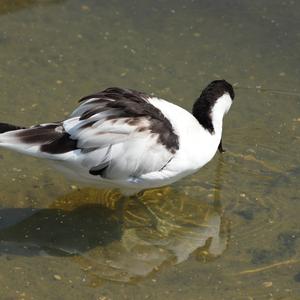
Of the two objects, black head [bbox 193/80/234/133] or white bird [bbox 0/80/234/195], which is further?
black head [bbox 193/80/234/133]

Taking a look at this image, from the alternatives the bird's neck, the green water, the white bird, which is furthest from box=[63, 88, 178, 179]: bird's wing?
the green water

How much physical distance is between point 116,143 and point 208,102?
1055mm

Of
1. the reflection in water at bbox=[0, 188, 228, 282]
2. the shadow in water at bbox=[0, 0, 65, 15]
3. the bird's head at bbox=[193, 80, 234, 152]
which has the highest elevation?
the bird's head at bbox=[193, 80, 234, 152]

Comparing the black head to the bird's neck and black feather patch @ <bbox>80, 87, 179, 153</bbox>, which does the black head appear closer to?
the bird's neck

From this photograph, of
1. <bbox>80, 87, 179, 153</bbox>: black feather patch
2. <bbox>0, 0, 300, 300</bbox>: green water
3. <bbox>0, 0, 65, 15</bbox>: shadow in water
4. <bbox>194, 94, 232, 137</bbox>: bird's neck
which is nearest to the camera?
<bbox>0, 0, 300, 300</bbox>: green water

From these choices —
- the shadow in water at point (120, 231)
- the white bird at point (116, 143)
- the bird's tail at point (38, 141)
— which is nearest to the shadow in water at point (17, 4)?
the shadow in water at point (120, 231)

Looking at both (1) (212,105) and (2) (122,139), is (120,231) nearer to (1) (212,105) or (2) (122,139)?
(2) (122,139)

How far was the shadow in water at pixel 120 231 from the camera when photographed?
6336mm

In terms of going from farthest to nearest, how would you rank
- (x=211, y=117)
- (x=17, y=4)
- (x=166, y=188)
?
(x=17, y=4) → (x=166, y=188) → (x=211, y=117)

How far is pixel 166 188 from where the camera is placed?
716cm

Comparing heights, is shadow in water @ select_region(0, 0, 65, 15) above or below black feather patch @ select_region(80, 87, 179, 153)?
below

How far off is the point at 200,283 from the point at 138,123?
125 cm

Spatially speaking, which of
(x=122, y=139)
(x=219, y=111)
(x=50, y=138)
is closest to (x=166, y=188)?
(x=219, y=111)

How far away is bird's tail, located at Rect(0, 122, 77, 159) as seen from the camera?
20.2 feet
